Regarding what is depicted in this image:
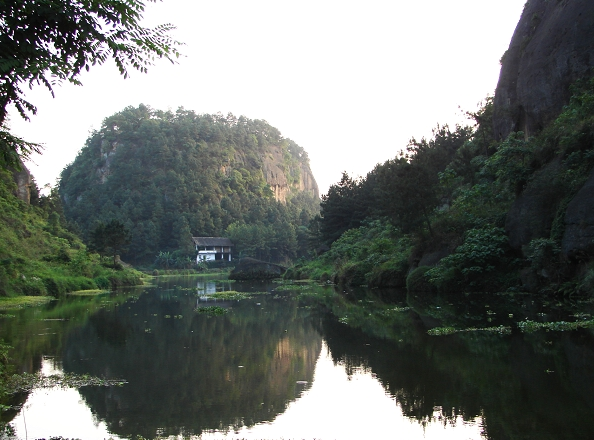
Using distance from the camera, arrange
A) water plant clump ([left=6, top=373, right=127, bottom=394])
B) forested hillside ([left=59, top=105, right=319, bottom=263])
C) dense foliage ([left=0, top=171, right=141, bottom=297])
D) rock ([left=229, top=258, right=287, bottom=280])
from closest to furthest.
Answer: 1. water plant clump ([left=6, top=373, right=127, bottom=394])
2. dense foliage ([left=0, top=171, right=141, bottom=297])
3. rock ([left=229, top=258, right=287, bottom=280])
4. forested hillside ([left=59, top=105, right=319, bottom=263])

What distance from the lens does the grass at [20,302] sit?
2368 centimetres

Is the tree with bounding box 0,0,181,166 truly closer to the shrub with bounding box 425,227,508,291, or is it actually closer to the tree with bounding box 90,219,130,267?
the shrub with bounding box 425,227,508,291

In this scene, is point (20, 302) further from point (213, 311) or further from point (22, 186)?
point (22, 186)

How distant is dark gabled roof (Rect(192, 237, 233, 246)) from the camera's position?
389 feet

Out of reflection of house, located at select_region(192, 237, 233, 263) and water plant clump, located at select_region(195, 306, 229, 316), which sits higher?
reflection of house, located at select_region(192, 237, 233, 263)

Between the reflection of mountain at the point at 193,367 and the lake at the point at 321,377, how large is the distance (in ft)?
0.09

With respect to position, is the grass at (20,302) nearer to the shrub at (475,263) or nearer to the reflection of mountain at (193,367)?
the reflection of mountain at (193,367)

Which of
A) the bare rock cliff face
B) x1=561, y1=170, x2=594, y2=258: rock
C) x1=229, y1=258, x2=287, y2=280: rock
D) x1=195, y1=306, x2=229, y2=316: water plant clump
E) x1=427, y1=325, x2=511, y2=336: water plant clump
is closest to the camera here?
x1=427, y1=325, x2=511, y2=336: water plant clump

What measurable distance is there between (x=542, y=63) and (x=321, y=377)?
25805 mm

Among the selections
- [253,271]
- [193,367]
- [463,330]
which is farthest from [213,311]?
[253,271]

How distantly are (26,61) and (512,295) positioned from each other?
2011 centimetres

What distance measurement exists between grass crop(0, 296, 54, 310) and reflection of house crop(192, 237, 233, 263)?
292ft

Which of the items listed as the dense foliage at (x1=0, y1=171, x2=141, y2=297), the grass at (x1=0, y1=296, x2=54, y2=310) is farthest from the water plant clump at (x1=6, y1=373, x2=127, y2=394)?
the dense foliage at (x1=0, y1=171, x2=141, y2=297)

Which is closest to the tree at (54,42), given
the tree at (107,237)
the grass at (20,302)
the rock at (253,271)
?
the grass at (20,302)
